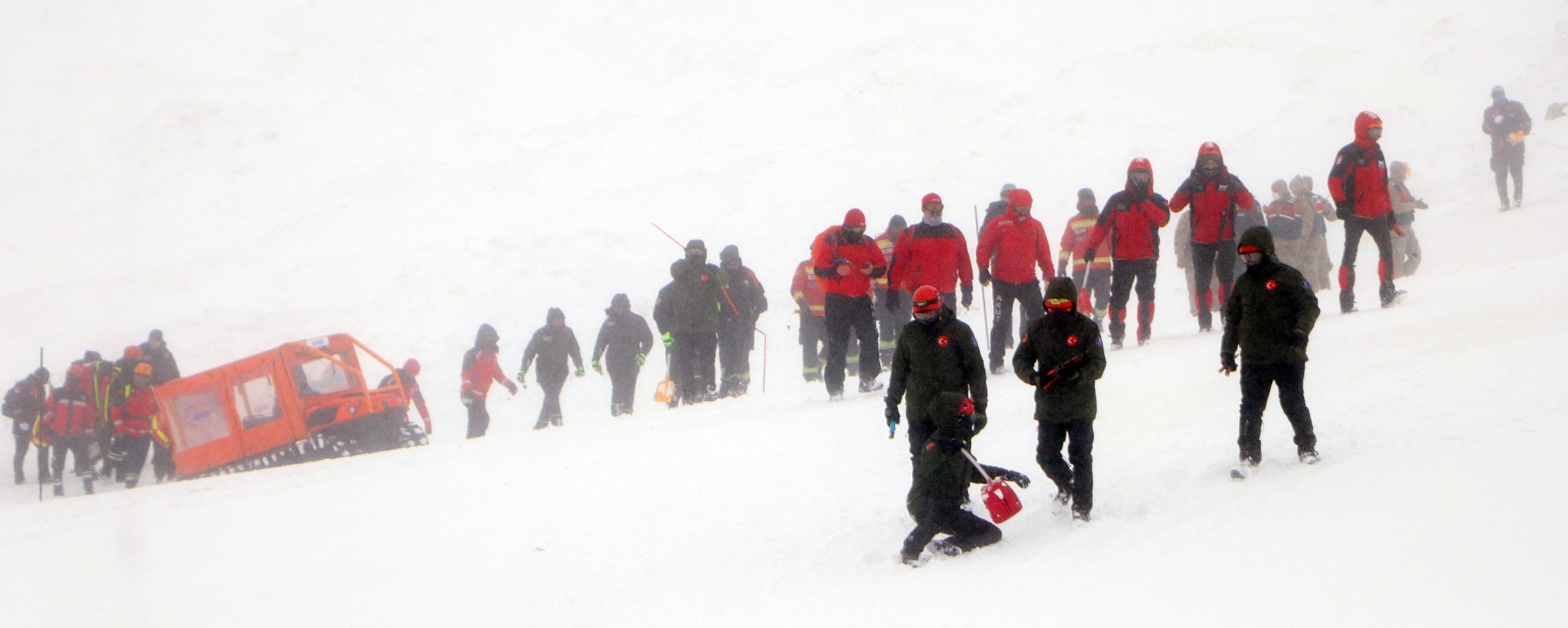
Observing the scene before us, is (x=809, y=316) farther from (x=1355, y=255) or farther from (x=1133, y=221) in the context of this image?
(x=1355, y=255)

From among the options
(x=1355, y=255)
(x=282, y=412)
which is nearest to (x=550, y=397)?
(x=282, y=412)

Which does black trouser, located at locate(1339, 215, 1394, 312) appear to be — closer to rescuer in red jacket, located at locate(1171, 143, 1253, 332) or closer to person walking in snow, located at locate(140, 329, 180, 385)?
rescuer in red jacket, located at locate(1171, 143, 1253, 332)

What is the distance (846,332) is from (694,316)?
2.94 m

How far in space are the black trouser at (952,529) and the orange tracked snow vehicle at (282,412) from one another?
33.4 feet

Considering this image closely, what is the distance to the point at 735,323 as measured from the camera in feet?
45.5

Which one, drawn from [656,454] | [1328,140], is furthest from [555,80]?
[656,454]

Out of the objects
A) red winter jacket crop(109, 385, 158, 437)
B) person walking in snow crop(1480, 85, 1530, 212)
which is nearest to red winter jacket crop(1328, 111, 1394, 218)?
person walking in snow crop(1480, 85, 1530, 212)

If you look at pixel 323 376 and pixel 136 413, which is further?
pixel 323 376

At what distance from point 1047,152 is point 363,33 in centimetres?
2115

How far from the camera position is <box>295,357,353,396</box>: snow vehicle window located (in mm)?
14711

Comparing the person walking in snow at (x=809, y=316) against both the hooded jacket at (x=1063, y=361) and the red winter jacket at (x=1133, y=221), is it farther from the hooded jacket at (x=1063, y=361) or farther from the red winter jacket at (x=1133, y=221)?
the hooded jacket at (x=1063, y=361)

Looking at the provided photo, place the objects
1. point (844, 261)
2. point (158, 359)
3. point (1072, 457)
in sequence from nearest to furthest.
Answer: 1. point (1072, 457)
2. point (844, 261)
3. point (158, 359)

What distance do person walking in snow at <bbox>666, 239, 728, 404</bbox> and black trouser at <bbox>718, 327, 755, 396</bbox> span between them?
23.0 inches

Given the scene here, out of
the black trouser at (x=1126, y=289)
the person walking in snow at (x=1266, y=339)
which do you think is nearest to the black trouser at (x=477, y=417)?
the black trouser at (x=1126, y=289)
